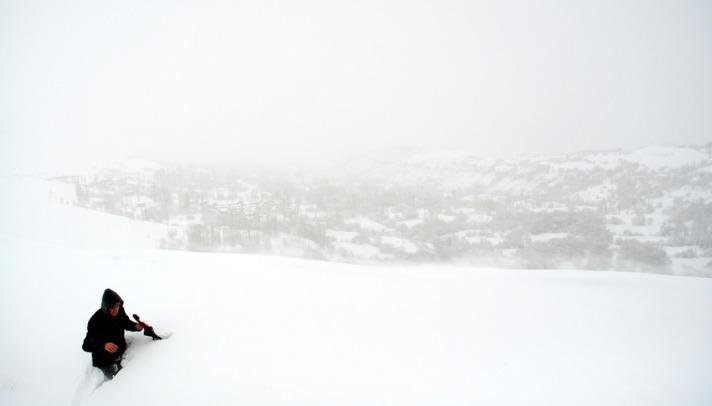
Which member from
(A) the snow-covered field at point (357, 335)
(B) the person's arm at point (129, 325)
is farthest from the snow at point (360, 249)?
(B) the person's arm at point (129, 325)

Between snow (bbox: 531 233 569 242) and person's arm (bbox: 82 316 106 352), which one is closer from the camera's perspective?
person's arm (bbox: 82 316 106 352)

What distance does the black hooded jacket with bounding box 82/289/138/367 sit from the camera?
4.43 m

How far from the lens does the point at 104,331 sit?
4555 mm

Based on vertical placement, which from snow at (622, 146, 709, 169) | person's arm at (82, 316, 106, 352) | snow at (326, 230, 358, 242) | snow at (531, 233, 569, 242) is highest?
snow at (622, 146, 709, 169)

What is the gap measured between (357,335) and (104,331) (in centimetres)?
382

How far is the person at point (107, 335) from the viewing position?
4430mm

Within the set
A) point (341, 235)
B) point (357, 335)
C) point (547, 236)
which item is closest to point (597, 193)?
point (547, 236)

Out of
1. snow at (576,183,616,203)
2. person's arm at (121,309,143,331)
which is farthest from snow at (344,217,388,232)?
person's arm at (121,309,143,331)

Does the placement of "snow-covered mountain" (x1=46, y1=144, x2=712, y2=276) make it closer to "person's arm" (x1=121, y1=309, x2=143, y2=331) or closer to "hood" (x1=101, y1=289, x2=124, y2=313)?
"person's arm" (x1=121, y1=309, x2=143, y2=331)

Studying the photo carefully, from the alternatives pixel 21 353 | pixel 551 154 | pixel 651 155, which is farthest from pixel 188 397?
pixel 551 154

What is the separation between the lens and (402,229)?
53.7 metres

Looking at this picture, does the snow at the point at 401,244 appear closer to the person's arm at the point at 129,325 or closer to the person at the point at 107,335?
the person's arm at the point at 129,325

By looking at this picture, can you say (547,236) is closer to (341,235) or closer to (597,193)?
(597,193)

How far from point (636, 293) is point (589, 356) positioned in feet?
9.40
